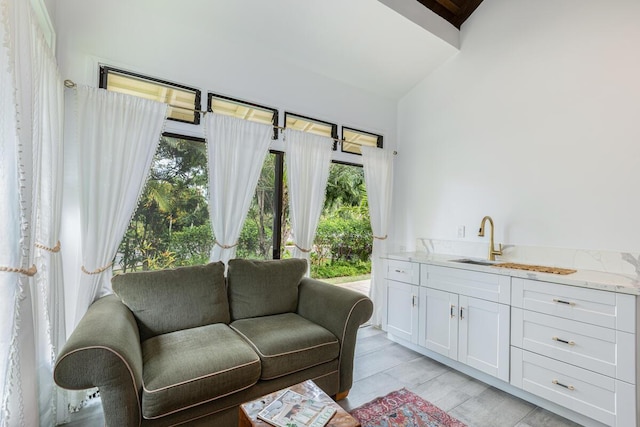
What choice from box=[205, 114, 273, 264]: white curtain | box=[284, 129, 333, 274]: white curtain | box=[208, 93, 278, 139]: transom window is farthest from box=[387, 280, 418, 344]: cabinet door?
box=[208, 93, 278, 139]: transom window

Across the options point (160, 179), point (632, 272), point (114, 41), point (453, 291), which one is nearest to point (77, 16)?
point (114, 41)

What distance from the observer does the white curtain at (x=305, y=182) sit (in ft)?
9.57

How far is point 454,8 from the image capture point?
3037 mm

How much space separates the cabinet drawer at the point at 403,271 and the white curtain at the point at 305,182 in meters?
0.87

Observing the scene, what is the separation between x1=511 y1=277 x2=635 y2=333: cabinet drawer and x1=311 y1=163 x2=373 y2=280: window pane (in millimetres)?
1790

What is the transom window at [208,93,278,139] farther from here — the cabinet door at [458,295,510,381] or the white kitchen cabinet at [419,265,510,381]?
the cabinet door at [458,295,510,381]

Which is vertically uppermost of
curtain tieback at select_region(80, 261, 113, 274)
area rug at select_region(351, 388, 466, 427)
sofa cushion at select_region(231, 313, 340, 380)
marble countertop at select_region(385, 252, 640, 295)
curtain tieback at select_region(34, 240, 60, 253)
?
curtain tieback at select_region(34, 240, 60, 253)

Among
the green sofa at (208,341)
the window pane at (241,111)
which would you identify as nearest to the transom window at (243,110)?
the window pane at (241,111)

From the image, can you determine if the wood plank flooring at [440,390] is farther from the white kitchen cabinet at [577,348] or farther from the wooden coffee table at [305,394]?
the wooden coffee table at [305,394]

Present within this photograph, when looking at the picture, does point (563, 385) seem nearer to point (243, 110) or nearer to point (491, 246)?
point (491, 246)

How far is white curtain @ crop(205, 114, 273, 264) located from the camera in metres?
2.50

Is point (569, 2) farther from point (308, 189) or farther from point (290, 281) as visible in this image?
point (290, 281)

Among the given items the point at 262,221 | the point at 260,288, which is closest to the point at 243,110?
the point at 262,221

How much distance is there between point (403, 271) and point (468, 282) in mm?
665
